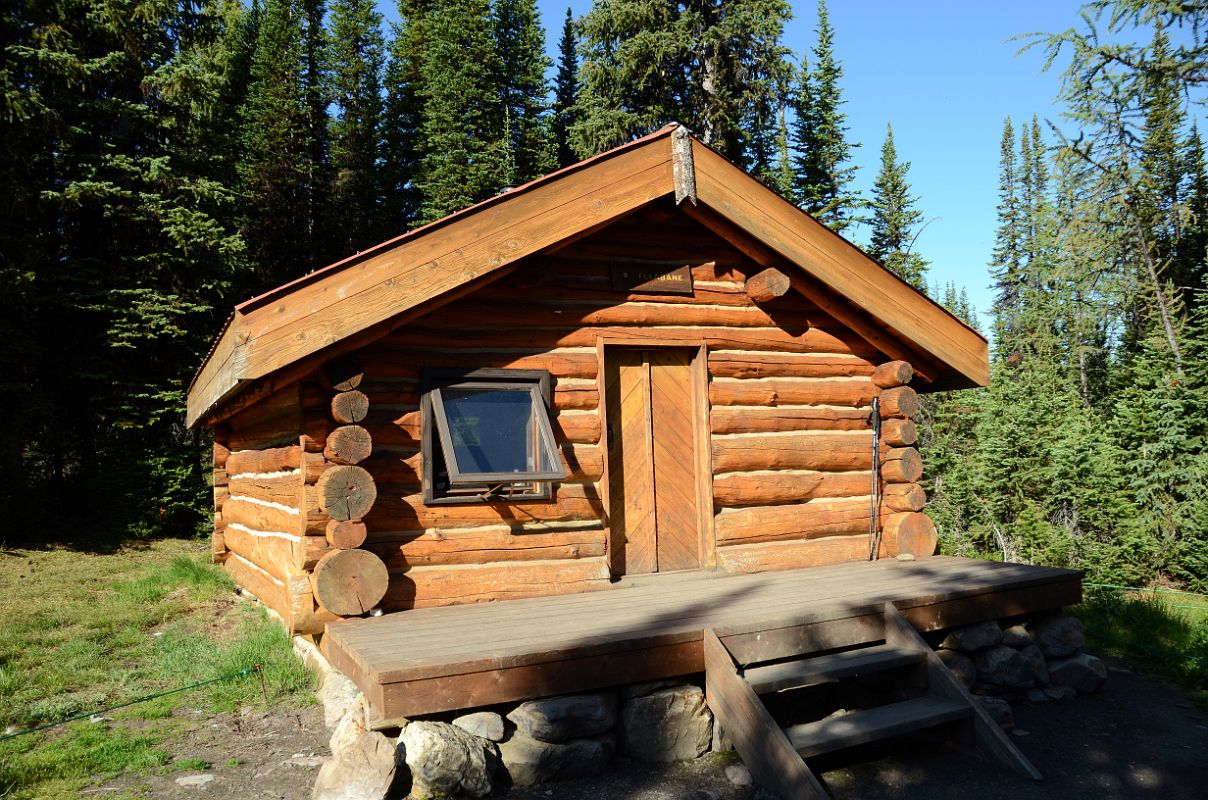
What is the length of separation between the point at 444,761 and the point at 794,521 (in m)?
4.76

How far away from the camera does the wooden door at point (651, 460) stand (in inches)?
302

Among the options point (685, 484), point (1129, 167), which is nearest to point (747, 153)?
point (1129, 167)

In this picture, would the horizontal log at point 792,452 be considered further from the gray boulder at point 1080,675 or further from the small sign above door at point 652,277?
the gray boulder at point 1080,675

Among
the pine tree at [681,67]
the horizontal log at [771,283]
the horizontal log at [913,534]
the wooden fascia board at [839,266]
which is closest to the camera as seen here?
the wooden fascia board at [839,266]

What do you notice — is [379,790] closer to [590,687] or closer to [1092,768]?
[590,687]

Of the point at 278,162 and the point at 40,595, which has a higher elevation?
the point at 278,162

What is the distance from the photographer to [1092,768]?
5.22m

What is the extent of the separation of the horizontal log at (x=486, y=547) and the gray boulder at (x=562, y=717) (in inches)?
78.5

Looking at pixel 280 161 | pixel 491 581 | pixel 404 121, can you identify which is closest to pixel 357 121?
pixel 404 121

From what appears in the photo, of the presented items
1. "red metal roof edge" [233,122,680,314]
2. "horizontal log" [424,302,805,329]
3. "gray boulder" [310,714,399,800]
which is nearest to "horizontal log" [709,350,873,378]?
"horizontal log" [424,302,805,329]

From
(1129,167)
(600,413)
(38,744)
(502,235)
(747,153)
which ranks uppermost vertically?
(747,153)

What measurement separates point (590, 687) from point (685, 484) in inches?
133

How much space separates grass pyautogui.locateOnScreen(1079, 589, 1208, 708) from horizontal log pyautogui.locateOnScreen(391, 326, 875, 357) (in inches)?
149

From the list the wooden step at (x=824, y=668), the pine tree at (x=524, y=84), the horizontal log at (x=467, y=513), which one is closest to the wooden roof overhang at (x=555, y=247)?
the horizontal log at (x=467, y=513)
